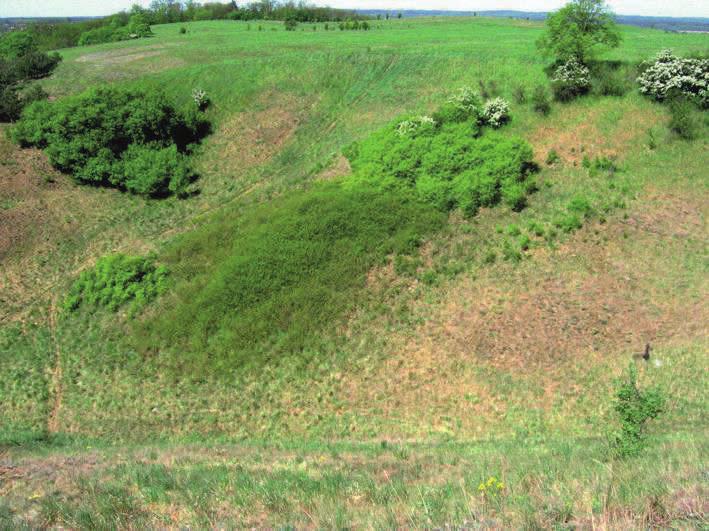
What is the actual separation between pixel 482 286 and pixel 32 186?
23224 millimetres

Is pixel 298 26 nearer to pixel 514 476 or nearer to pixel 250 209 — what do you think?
pixel 250 209

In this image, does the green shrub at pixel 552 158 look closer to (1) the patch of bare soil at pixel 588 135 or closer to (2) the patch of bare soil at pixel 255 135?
(1) the patch of bare soil at pixel 588 135

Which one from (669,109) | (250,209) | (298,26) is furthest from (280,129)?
(298,26)

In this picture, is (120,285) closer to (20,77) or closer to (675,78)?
(20,77)

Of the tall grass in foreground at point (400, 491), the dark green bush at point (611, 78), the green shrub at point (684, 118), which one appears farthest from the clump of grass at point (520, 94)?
the tall grass in foreground at point (400, 491)

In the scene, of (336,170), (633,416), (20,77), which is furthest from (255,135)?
(633,416)

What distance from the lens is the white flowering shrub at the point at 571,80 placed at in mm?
26047

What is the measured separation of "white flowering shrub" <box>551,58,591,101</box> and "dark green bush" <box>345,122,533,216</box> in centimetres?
598

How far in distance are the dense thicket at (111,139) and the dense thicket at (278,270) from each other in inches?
260

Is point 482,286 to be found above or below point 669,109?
below

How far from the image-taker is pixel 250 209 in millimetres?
23875

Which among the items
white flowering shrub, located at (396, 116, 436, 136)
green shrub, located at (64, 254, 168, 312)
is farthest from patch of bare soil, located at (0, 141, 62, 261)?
white flowering shrub, located at (396, 116, 436, 136)

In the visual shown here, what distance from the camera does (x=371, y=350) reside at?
16516 mm

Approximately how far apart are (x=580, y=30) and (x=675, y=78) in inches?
195
